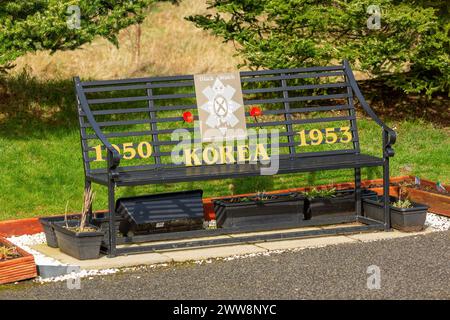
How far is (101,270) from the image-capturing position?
805 cm

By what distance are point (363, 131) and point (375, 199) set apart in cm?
276

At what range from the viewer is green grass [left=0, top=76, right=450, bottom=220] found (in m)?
10.1

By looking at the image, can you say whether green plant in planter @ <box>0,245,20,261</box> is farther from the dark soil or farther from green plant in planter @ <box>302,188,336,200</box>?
green plant in planter @ <box>302,188,336,200</box>

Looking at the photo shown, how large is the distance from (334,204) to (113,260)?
2.50 metres

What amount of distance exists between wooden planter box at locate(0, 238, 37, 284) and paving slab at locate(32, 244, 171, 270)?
42 cm

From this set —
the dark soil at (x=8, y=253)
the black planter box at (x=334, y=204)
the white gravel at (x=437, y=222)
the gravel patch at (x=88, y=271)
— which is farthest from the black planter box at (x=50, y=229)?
the white gravel at (x=437, y=222)

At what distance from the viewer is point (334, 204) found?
31.9ft

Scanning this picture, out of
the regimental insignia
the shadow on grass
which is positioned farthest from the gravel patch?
the shadow on grass

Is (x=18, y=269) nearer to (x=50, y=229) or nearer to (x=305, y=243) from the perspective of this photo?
(x=50, y=229)

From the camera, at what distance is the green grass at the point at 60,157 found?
1009cm

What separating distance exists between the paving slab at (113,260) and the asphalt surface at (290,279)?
0.67ft

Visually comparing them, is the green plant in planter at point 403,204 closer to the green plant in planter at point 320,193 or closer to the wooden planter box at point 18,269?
the green plant in planter at point 320,193

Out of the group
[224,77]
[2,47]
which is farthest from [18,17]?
[224,77]

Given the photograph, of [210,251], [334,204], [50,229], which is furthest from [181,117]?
[334,204]
